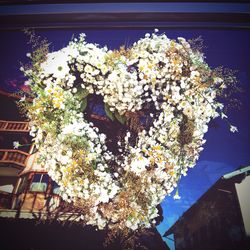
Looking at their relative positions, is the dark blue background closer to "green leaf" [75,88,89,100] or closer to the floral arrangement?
the floral arrangement

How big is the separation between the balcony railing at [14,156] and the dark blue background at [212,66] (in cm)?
67

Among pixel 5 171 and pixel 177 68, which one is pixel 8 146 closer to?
pixel 5 171

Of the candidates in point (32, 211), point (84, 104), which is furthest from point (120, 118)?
point (32, 211)

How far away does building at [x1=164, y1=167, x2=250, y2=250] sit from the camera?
1.87 metres

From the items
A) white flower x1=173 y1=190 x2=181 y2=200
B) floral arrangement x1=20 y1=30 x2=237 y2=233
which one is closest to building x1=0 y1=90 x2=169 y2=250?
floral arrangement x1=20 y1=30 x2=237 y2=233

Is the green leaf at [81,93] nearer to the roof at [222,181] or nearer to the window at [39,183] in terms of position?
the window at [39,183]

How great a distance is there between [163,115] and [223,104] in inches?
23.9

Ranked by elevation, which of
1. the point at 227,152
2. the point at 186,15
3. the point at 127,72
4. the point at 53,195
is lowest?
the point at 53,195

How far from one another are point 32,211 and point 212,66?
219 cm

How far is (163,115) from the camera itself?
226 centimetres

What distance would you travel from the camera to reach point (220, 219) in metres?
1.96

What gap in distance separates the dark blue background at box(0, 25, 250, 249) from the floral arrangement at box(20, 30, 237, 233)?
10cm

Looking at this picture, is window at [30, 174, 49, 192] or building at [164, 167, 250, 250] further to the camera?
window at [30, 174, 49, 192]

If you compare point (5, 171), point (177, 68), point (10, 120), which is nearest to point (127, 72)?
point (177, 68)
